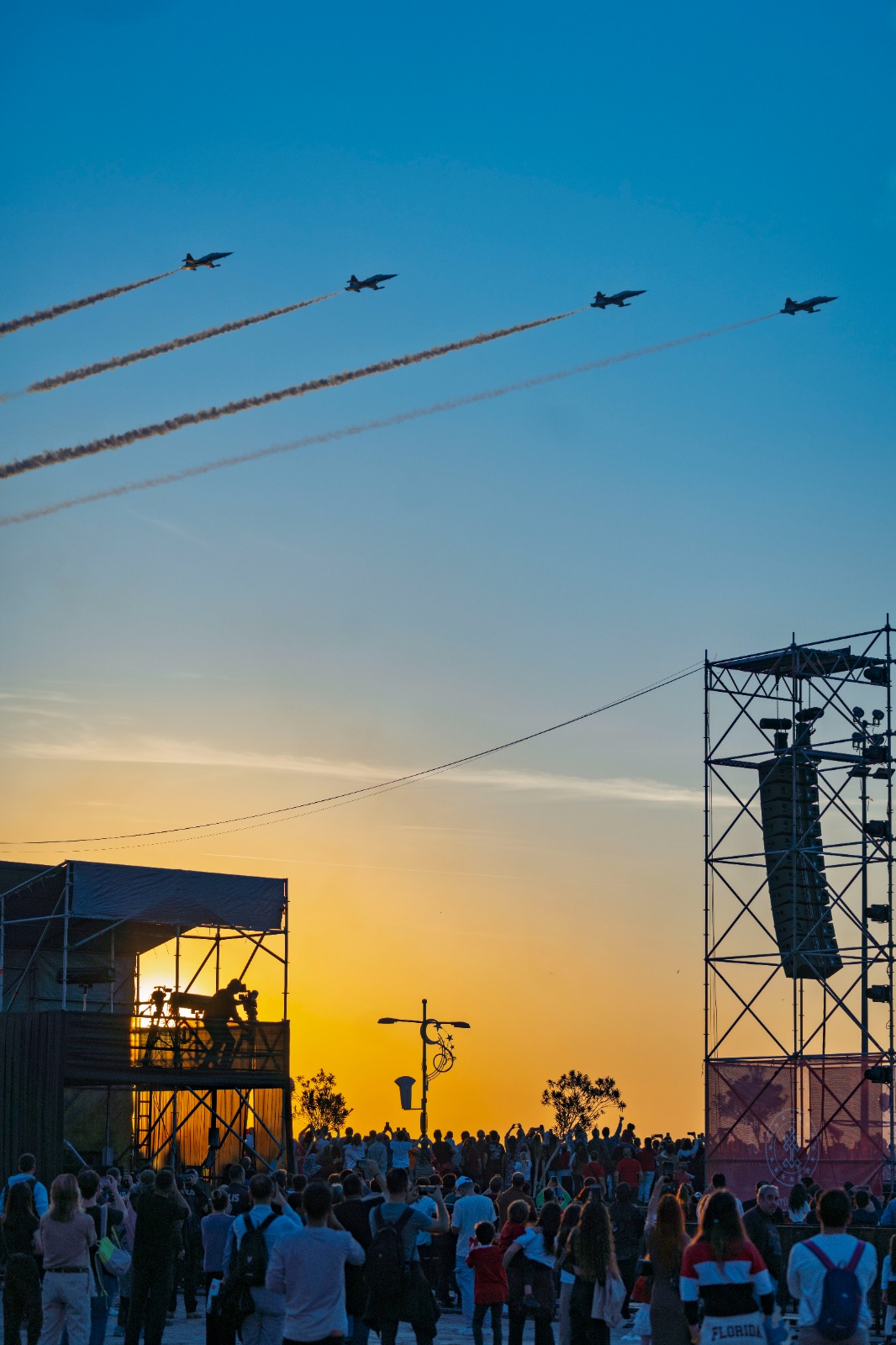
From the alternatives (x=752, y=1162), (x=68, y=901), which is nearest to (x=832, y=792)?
(x=752, y=1162)

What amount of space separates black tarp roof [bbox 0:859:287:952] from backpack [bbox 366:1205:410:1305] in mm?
21106

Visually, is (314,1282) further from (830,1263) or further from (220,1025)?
(220,1025)

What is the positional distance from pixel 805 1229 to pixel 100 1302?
26.4 feet

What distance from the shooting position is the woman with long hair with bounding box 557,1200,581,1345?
12.7 meters

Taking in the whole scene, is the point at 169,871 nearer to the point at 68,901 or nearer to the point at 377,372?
the point at 68,901

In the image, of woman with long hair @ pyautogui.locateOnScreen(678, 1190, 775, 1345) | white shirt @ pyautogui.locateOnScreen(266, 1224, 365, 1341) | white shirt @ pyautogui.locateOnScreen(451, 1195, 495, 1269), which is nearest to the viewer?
woman with long hair @ pyautogui.locateOnScreen(678, 1190, 775, 1345)

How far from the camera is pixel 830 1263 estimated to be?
914 centimetres

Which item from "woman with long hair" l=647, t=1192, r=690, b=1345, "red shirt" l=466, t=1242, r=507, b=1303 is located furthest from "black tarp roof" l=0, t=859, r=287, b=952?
"woman with long hair" l=647, t=1192, r=690, b=1345

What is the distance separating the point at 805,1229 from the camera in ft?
64.2

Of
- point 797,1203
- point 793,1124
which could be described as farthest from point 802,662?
point 797,1203

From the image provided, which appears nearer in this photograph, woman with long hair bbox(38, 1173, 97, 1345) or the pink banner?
woman with long hair bbox(38, 1173, 97, 1345)

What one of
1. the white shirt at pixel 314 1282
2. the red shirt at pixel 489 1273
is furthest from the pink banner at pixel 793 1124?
the white shirt at pixel 314 1282

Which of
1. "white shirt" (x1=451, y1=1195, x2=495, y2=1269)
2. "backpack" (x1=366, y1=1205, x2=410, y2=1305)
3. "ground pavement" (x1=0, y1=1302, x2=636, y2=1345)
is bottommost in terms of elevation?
"ground pavement" (x1=0, y1=1302, x2=636, y2=1345)

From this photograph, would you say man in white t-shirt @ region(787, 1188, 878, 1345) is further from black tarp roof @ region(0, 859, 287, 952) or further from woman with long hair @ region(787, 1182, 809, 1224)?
black tarp roof @ region(0, 859, 287, 952)
